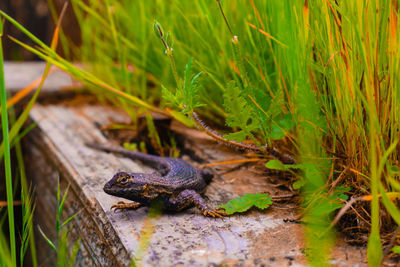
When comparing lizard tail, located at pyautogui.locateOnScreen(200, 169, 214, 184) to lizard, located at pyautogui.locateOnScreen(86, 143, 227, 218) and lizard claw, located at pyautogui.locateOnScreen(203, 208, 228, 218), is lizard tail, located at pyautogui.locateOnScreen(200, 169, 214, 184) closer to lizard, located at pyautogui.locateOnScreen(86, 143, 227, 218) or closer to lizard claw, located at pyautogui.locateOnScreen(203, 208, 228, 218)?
lizard, located at pyautogui.locateOnScreen(86, 143, 227, 218)

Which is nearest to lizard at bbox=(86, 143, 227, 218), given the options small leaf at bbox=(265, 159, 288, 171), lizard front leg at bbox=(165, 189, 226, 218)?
lizard front leg at bbox=(165, 189, 226, 218)

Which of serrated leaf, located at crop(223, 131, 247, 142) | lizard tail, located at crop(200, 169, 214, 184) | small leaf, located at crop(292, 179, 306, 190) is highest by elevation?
serrated leaf, located at crop(223, 131, 247, 142)

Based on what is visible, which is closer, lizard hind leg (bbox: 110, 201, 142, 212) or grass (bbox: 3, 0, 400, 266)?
grass (bbox: 3, 0, 400, 266)

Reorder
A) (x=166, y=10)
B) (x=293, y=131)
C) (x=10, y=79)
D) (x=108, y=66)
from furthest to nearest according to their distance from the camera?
1. (x=10, y=79)
2. (x=108, y=66)
3. (x=166, y=10)
4. (x=293, y=131)

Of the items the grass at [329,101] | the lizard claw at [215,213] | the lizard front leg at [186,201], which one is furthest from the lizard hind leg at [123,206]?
the grass at [329,101]

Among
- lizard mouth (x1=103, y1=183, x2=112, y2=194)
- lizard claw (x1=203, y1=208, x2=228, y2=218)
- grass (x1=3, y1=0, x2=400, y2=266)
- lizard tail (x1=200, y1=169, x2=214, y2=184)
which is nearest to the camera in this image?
grass (x1=3, y1=0, x2=400, y2=266)

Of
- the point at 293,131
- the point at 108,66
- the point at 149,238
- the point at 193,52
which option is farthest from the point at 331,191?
the point at 108,66

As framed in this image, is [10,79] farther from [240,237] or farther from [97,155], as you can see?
[240,237]

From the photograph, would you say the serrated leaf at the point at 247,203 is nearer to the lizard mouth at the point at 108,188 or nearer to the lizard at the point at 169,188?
the lizard at the point at 169,188
